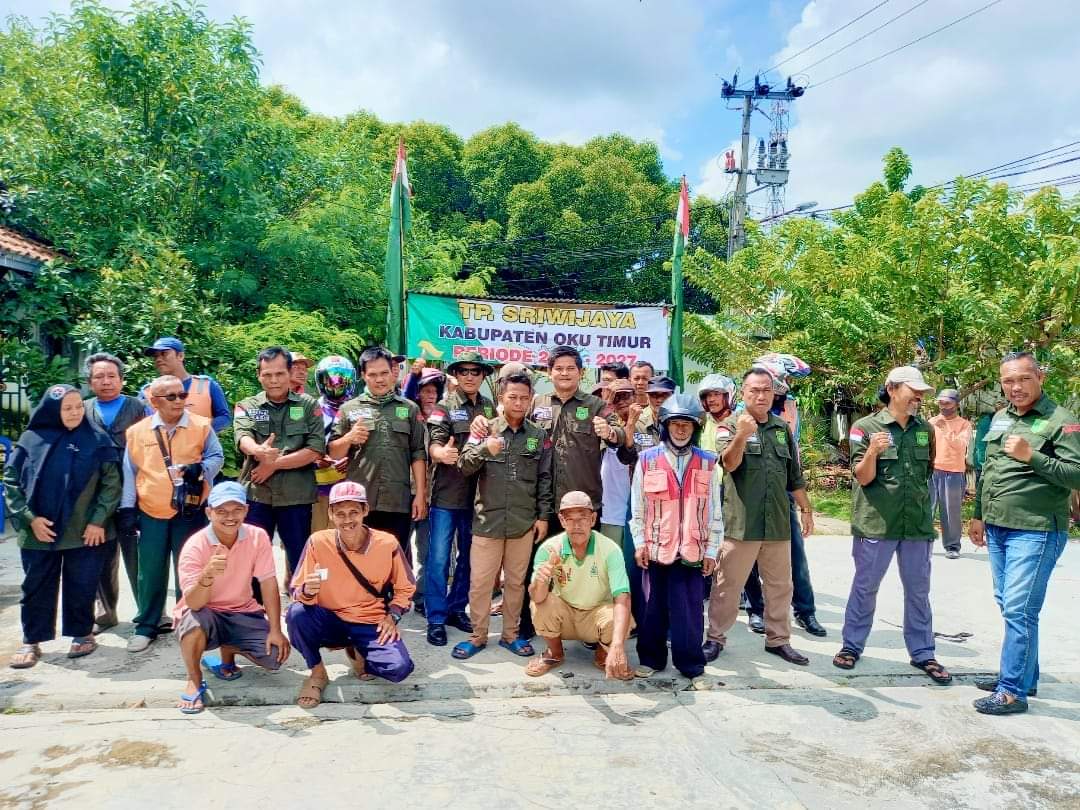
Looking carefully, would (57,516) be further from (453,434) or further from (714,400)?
(714,400)

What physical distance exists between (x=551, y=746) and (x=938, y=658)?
9.76 feet

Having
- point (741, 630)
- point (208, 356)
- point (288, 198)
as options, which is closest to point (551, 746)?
point (741, 630)

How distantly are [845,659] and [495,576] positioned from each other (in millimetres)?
2339

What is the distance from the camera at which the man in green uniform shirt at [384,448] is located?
5.10m

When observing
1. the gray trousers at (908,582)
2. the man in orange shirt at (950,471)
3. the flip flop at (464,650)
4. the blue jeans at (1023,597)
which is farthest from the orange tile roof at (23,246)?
the man in orange shirt at (950,471)

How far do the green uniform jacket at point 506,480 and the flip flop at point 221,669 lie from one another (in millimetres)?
1657

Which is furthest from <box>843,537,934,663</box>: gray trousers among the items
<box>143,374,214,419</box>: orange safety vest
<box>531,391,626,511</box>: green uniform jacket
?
<box>143,374,214,419</box>: orange safety vest

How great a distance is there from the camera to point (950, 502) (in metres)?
8.43

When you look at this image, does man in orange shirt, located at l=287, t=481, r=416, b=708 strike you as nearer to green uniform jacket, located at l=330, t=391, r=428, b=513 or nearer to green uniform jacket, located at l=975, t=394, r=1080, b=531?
green uniform jacket, located at l=330, t=391, r=428, b=513

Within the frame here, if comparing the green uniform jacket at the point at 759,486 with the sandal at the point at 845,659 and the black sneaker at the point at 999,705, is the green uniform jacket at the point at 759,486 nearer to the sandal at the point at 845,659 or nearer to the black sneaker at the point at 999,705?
the sandal at the point at 845,659

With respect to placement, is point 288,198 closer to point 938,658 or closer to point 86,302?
point 86,302

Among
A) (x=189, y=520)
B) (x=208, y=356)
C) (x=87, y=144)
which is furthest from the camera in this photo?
(x=87, y=144)

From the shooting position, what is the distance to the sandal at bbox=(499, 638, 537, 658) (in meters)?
4.90

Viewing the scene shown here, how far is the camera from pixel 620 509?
205 inches
